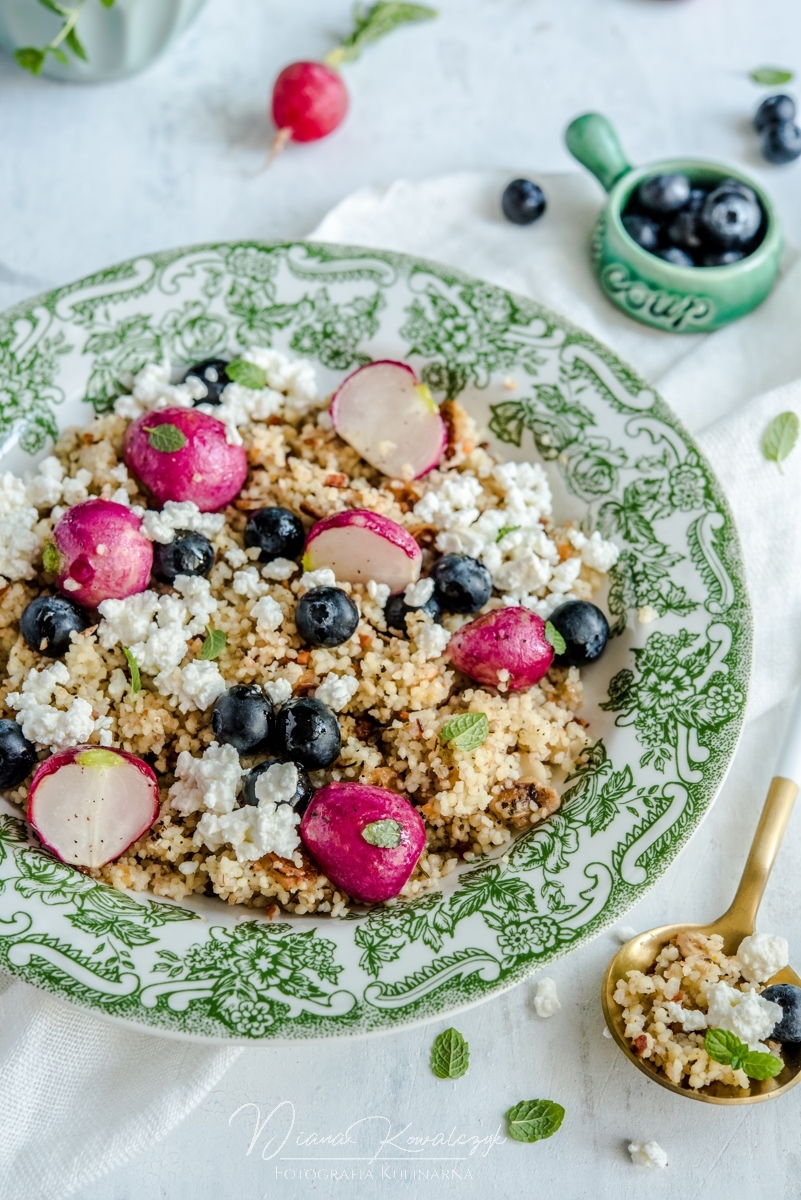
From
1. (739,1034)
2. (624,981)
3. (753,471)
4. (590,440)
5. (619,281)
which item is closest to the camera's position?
(739,1034)

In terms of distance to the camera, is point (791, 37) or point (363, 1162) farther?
point (791, 37)

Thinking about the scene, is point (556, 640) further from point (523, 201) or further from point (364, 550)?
point (523, 201)

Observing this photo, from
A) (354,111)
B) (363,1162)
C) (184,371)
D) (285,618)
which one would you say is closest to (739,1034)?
(363,1162)

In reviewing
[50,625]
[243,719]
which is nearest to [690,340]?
[243,719]

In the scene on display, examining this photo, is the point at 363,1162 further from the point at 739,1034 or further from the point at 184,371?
the point at 184,371

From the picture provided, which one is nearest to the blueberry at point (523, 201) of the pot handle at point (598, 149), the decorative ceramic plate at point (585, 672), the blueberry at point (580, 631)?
the pot handle at point (598, 149)

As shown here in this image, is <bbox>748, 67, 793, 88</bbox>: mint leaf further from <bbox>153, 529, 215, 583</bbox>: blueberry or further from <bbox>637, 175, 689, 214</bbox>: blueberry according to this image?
<bbox>153, 529, 215, 583</bbox>: blueberry
